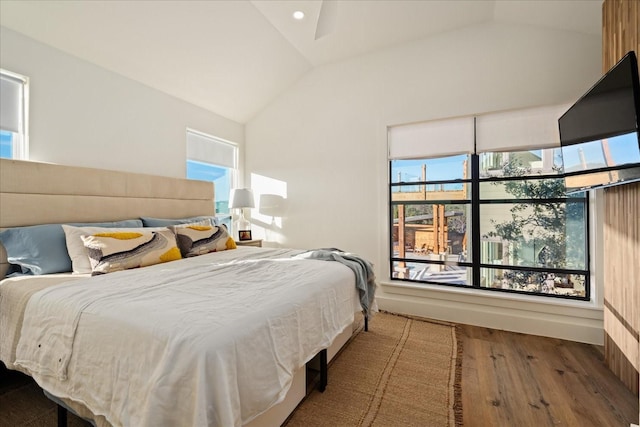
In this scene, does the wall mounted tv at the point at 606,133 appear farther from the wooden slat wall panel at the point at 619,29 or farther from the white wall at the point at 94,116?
the white wall at the point at 94,116

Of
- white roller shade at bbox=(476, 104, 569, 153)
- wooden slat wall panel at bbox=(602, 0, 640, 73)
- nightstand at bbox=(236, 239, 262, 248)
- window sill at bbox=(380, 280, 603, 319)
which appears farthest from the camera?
nightstand at bbox=(236, 239, 262, 248)

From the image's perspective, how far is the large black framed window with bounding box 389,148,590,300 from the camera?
2713 mm

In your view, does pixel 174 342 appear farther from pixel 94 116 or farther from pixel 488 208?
pixel 488 208

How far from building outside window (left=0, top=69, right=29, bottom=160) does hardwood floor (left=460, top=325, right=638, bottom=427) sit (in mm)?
3646

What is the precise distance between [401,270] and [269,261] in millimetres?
1912

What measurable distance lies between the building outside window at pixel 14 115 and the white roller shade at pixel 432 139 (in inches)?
132

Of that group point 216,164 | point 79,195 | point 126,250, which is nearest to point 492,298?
point 126,250

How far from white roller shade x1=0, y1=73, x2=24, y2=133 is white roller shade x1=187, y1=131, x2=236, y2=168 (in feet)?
5.08

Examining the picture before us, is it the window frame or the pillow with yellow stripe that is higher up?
the window frame

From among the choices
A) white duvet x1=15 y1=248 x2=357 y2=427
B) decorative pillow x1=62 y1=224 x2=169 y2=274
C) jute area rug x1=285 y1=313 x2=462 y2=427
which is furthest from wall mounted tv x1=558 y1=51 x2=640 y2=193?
decorative pillow x1=62 y1=224 x2=169 y2=274

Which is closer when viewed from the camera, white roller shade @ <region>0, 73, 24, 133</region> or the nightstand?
white roller shade @ <region>0, 73, 24, 133</region>

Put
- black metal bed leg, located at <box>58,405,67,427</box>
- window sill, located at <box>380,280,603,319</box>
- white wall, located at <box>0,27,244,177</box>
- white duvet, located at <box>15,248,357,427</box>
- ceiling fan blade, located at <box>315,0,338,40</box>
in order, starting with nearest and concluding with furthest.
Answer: white duvet, located at <box>15,248,357,427</box>
black metal bed leg, located at <box>58,405,67,427</box>
white wall, located at <box>0,27,244,177</box>
window sill, located at <box>380,280,603,319</box>
ceiling fan blade, located at <box>315,0,338,40</box>

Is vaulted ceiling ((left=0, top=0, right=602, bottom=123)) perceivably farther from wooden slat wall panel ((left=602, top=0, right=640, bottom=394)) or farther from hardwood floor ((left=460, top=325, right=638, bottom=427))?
hardwood floor ((left=460, top=325, right=638, bottom=427))

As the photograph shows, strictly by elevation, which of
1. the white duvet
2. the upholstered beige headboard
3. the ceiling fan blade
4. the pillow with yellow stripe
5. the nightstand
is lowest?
the white duvet
